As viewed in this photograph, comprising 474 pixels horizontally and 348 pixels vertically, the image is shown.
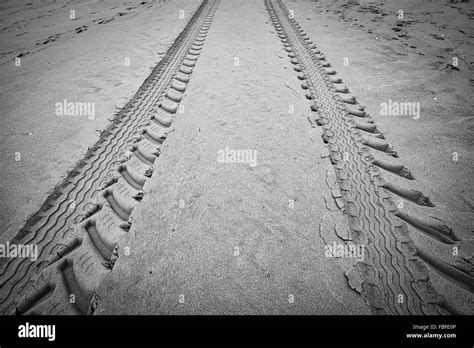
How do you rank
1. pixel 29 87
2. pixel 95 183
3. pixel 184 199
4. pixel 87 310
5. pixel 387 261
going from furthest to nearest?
pixel 29 87, pixel 95 183, pixel 184 199, pixel 387 261, pixel 87 310

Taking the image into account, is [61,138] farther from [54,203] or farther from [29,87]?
[29,87]

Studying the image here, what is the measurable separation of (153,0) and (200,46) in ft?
16.7

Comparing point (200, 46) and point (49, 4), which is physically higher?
point (49, 4)

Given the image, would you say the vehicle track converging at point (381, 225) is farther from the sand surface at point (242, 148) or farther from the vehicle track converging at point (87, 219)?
the vehicle track converging at point (87, 219)

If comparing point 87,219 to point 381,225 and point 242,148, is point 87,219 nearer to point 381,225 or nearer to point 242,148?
point 242,148

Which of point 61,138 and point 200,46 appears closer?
point 61,138

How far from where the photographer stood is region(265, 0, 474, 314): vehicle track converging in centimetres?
129

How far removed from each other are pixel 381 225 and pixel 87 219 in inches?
84.3

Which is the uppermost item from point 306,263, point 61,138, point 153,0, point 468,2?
point 153,0

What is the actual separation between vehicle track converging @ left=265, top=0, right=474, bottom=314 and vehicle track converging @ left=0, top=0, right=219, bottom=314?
1603 mm

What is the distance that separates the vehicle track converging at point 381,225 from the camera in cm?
129
